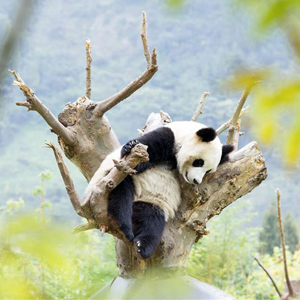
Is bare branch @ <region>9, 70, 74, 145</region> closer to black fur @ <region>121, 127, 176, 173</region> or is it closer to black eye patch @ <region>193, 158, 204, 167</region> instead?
black fur @ <region>121, 127, 176, 173</region>

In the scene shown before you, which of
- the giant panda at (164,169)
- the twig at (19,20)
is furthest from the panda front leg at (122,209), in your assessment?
the twig at (19,20)

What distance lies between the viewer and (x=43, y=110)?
195 centimetres

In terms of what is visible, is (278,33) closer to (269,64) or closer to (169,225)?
(269,64)

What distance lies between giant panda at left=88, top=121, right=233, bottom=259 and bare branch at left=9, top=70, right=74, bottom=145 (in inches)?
8.3

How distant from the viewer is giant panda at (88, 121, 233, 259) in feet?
6.35

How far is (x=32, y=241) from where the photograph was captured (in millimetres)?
466

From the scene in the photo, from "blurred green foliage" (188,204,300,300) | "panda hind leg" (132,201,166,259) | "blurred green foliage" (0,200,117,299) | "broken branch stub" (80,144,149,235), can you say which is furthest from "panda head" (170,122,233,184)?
"blurred green foliage" (188,204,300,300)

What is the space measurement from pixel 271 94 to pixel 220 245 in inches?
203

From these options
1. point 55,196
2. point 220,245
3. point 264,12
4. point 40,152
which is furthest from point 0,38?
point 40,152

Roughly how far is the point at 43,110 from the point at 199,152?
0.66 metres

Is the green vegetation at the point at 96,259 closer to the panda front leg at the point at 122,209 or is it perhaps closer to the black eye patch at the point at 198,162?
the panda front leg at the point at 122,209

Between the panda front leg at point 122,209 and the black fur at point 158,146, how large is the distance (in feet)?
0.68

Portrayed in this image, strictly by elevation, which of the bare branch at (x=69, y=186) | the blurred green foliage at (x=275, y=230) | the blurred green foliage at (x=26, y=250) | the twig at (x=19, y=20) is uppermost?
the twig at (x=19, y=20)

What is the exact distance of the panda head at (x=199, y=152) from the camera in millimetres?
2021
